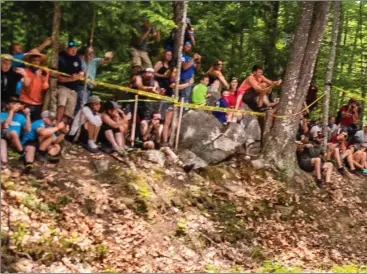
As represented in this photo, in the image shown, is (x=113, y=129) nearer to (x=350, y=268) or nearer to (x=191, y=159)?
(x=191, y=159)

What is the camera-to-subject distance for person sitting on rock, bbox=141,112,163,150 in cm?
1107

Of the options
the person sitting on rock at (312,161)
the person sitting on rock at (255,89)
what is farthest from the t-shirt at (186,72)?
the person sitting on rock at (312,161)

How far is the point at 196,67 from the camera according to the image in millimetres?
12875

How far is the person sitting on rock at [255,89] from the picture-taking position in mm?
13125

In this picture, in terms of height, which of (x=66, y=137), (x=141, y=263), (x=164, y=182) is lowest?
(x=141, y=263)

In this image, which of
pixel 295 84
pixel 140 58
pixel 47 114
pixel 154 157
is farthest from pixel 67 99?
pixel 295 84

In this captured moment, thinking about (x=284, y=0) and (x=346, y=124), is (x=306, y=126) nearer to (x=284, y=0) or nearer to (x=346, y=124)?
(x=346, y=124)

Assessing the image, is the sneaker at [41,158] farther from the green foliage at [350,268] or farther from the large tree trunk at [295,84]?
the green foliage at [350,268]

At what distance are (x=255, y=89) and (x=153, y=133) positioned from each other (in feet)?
10.6

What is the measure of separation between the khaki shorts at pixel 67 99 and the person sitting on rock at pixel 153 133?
1.48 meters

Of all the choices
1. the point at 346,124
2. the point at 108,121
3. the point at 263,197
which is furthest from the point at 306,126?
the point at 108,121

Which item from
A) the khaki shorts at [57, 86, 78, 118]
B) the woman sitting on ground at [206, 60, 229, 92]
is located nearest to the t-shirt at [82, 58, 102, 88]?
the khaki shorts at [57, 86, 78, 118]

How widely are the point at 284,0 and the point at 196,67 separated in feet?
14.4

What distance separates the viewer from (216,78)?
43.7ft
